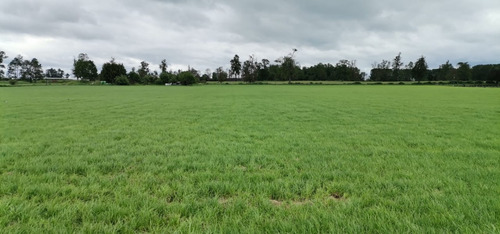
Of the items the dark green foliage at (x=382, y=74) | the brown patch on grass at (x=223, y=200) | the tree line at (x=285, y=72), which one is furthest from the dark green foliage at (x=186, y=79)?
the brown patch on grass at (x=223, y=200)

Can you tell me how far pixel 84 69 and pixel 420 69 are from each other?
155639mm

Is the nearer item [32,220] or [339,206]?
[32,220]

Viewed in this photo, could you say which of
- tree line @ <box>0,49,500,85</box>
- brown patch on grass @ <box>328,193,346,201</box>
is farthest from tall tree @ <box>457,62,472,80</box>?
brown patch on grass @ <box>328,193,346,201</box>

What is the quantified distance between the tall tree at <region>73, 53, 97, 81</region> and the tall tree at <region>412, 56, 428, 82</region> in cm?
15164

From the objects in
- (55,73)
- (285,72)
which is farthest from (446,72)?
(55,73)

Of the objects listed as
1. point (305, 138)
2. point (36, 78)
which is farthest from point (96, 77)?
point (305, 138)

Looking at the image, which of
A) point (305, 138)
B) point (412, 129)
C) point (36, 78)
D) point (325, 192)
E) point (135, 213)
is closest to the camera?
point (135, 213)

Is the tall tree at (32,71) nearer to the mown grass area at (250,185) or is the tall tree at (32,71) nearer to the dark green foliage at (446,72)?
the mown grass area at (250,185)

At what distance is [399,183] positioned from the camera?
396 cm

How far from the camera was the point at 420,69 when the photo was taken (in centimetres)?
11175

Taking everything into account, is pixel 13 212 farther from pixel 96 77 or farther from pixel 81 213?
pixel 96 77

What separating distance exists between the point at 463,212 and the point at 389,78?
136250 millimetres

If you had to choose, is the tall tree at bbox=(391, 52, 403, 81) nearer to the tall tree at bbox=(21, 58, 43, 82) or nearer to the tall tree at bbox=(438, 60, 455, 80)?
the tall tree at bbox=(438, 60, 455, 80)

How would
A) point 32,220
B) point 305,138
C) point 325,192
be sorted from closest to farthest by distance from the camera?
point 32,220
point 325,192
point 305,138
